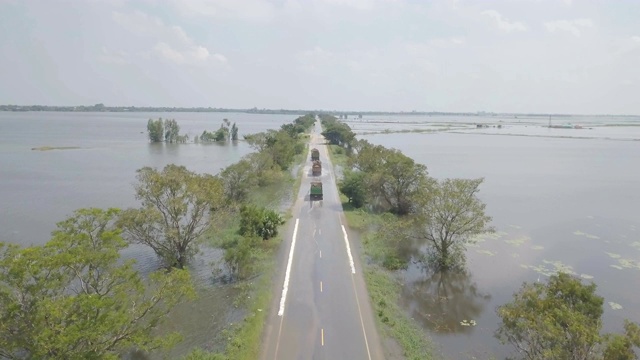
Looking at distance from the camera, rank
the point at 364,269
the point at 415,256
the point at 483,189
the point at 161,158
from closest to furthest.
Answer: the point at 364,269
the point at 415,256
the point at 483,189
the point at 161,158

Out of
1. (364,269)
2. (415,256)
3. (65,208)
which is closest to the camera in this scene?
(364,269)

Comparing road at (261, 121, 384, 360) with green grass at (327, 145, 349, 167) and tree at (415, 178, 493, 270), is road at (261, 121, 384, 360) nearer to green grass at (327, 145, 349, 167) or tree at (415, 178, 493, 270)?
tree at (415, 178, 493, 270)

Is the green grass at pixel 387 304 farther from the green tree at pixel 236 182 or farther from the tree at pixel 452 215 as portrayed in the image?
the green tree at pixel 236 182

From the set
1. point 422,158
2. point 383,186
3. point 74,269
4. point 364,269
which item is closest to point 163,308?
point 74,269

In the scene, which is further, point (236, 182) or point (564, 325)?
point (236, 182)

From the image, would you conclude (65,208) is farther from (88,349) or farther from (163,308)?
(88,349)

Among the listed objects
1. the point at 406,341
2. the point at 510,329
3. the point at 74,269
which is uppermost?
the point at 74,269

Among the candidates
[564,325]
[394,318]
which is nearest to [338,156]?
[394,318]

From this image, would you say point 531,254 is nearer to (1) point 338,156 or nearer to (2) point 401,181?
(2) point 401,181
